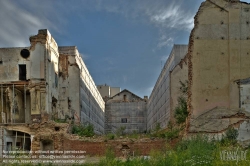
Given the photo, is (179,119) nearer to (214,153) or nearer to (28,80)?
(214,153)

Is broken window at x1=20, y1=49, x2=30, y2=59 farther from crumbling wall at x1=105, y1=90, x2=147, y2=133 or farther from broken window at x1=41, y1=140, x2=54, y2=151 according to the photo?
crumbling wall at x1=105, y1=90, x2=147, y2=133

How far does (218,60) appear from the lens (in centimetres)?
1573

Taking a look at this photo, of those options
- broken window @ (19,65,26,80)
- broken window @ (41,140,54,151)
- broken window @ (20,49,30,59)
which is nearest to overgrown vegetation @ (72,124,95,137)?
broken window @ (41,140,54,151)

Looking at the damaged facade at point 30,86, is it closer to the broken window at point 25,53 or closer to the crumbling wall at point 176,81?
the broken window at point 25,53

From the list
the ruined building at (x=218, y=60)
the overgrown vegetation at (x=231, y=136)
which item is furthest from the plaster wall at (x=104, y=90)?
the overgrown vegetation at (x=231, y=136)

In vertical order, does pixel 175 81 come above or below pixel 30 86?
above

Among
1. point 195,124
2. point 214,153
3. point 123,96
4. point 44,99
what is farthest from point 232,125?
point 123,96

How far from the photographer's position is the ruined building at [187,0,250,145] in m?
15.4

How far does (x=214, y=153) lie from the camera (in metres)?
9.27

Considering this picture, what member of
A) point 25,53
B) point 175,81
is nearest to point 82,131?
point 25,53

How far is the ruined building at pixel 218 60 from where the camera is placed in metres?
15.4

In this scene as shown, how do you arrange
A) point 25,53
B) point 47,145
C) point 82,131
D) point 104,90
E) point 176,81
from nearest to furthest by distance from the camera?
point 47,145
point 82,131
point 25,53
point 176,81
point 104,90

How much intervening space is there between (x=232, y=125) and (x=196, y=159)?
6.48 metres

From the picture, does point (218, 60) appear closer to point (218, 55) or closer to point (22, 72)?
point (218, 55)
